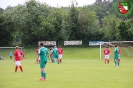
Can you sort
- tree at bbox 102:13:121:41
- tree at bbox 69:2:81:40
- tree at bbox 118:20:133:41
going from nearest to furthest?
tree at bbox 118:20:133:41, tree at bbox 102:13:121:41, tree at bbox 69:2:81:40

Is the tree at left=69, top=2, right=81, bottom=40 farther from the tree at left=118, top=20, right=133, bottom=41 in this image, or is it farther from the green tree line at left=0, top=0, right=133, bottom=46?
the tree at left=118, top=20, right=133, bottom=41

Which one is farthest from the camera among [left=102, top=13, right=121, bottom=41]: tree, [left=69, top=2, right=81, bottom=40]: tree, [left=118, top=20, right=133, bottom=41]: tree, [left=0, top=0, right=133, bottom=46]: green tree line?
[left=69, top=2, right=81, bottom=40]: tree

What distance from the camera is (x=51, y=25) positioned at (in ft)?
245

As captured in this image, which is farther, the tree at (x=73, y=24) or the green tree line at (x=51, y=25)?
the tree at (x=73, y=24)

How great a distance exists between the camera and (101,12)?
414ft

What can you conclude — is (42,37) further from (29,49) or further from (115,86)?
(115,86)

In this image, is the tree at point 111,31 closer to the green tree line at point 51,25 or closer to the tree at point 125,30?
the green tree line at point 51,25

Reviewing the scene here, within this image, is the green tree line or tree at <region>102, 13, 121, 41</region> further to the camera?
the green tree line

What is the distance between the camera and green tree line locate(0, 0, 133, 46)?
2913 inches

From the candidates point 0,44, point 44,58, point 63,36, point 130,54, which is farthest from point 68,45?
point 44,58

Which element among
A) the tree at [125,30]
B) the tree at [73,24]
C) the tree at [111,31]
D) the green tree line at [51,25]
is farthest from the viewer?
the tree at [73,24]

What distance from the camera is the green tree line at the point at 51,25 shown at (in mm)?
74000

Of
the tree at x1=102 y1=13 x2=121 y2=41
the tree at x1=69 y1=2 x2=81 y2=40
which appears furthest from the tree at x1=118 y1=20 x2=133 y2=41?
the tree at x1=69 y1=2 x2=81 y2=40

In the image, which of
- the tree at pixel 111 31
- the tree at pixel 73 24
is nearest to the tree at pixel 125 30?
the tree at pixel 111 31
